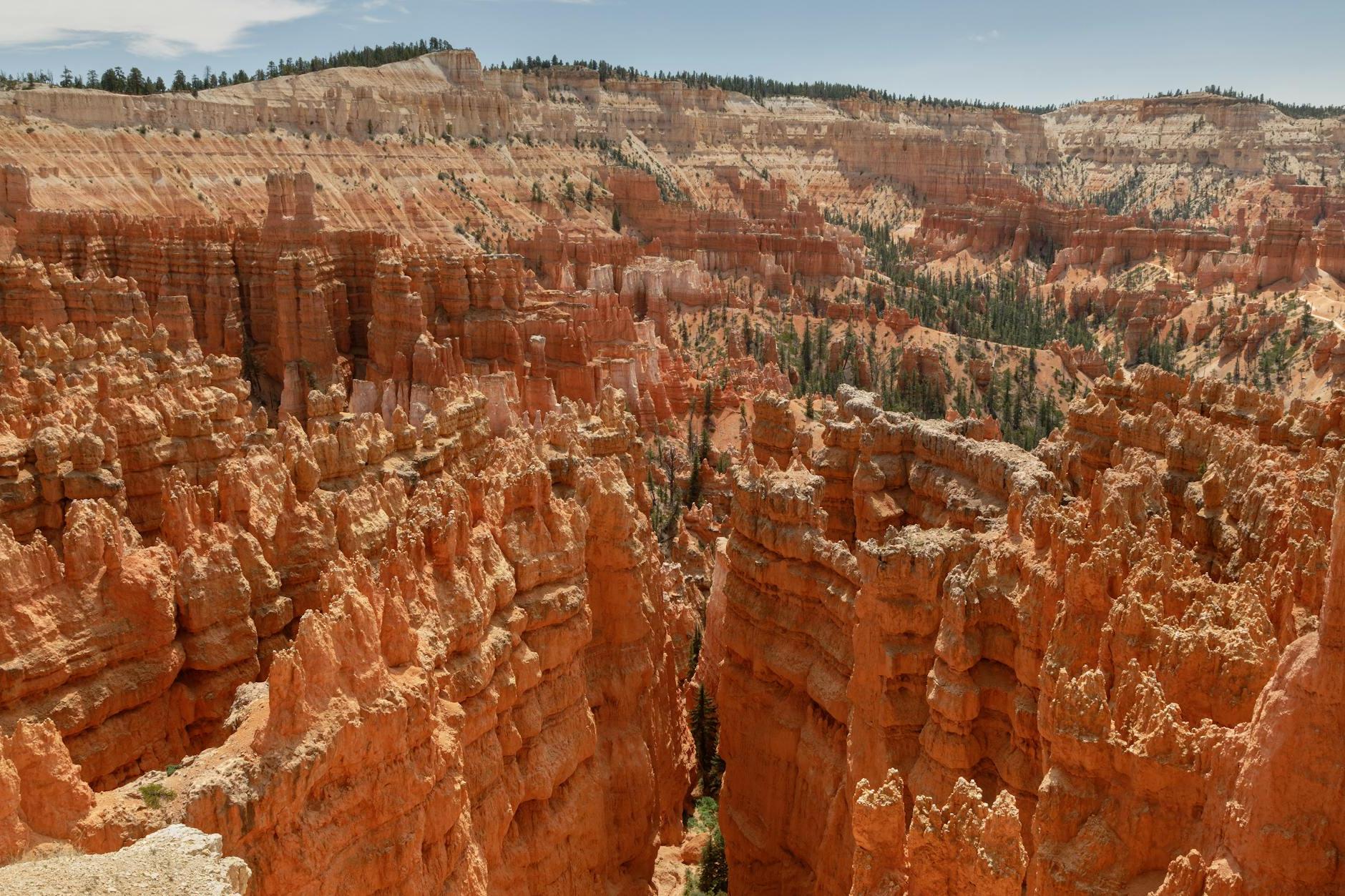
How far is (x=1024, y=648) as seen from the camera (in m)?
11.7

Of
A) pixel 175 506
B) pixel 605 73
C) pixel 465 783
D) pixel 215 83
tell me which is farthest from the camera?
pixel 605 73

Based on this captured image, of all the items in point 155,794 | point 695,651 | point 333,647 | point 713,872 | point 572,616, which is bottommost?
point 713,872

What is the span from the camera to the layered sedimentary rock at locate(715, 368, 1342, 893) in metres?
8.53

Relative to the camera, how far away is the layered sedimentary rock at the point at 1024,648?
8531 mm

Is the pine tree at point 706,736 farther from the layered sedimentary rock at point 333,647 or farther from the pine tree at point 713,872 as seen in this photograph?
the pine tree at point 713,872

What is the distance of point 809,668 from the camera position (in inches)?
622

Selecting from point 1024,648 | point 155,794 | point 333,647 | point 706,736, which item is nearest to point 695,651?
point 706,736

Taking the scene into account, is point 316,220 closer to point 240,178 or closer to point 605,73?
point 240,178

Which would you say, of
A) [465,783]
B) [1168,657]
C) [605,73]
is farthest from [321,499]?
[605,73]

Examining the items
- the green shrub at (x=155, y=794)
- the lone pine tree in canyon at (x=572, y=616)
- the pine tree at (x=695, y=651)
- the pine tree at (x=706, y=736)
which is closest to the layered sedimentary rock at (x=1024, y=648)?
the lone pine tree in canyon at (x=572, y=616)

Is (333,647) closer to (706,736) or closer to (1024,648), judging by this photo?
(1024,648)

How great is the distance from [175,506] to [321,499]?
2090 mm

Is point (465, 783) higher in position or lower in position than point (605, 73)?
lower

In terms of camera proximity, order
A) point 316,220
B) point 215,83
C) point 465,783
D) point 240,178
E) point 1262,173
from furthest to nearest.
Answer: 1. point 1262,173
2. point 215,83
3. point 240,178
4. point 316,220
5. point 465,783
